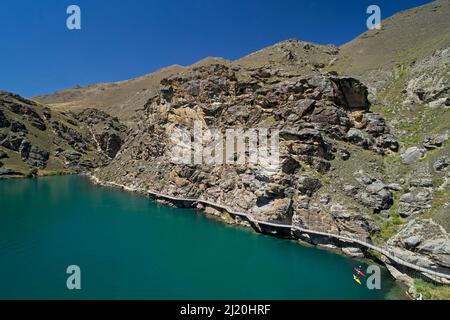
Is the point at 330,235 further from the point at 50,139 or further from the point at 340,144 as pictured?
the point at 50,139

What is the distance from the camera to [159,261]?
38.3 metres

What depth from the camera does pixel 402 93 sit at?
65.3 meters

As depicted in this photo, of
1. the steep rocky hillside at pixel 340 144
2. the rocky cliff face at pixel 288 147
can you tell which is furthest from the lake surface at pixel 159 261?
the rocky cliff face at pixel 288 147

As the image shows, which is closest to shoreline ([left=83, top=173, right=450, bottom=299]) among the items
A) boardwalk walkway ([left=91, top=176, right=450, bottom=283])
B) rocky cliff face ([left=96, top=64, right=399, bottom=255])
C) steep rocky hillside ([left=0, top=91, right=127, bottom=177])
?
boardwalk walkway ([left=91, top=176, right=450, bottom=283])

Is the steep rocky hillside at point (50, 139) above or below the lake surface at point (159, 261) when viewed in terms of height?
above

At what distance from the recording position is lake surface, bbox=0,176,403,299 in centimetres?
3011

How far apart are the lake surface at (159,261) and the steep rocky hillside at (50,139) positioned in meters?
78.0

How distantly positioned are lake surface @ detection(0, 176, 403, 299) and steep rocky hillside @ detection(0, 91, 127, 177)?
7797cm

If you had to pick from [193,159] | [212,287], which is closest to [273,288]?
[212,287]

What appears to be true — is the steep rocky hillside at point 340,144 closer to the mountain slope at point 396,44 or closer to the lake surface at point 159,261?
the mountain slope at point 396,44

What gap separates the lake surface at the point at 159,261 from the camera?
30109 millimetres

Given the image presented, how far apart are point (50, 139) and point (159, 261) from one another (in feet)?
450

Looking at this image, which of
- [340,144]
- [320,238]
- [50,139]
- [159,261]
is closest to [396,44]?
[340,144]

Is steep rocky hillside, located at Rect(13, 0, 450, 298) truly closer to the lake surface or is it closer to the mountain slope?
the mountain slope
